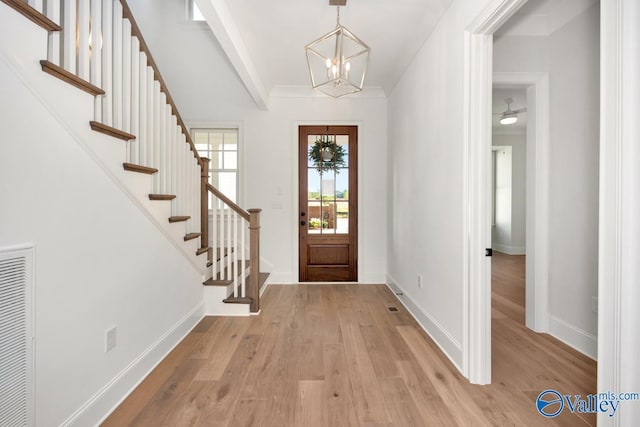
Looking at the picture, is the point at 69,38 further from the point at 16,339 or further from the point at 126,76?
the point at 16,339

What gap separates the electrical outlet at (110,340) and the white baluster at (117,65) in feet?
3.92

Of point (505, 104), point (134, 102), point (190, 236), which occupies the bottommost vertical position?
point (190, 236)

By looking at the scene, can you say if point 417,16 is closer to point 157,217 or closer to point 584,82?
point 584,82

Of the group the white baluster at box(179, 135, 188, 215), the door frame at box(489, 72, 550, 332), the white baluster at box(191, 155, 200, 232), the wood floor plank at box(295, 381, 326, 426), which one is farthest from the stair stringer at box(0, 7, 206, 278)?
the door frame at box(489, 72, 550, 332)

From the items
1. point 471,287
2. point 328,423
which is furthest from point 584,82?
point 328,423

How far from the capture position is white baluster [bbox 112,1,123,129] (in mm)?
1838

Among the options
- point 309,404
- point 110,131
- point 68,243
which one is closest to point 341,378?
point 309,404

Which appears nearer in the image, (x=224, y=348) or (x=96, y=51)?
(x=96, y=51)

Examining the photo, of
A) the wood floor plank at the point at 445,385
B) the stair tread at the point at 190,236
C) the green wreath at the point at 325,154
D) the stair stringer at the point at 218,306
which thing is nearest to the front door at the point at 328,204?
the green wreath at the point at 325,154

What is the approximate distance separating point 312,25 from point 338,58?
854mm

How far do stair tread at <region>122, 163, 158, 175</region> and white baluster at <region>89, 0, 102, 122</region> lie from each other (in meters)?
0.28

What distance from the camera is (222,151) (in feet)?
14.2

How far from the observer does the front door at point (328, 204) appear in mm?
4316

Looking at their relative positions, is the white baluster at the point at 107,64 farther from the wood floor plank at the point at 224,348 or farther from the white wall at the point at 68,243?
the wood floor plank at the point at 224,348
